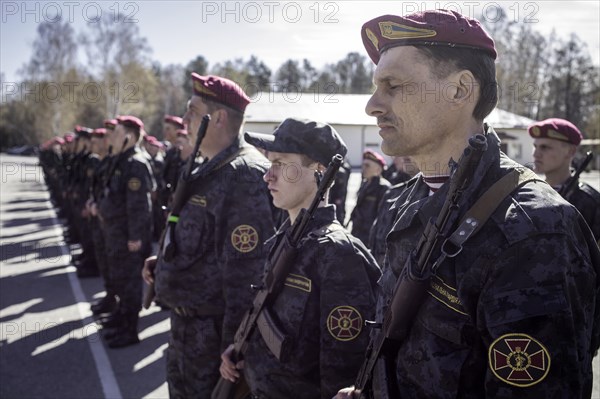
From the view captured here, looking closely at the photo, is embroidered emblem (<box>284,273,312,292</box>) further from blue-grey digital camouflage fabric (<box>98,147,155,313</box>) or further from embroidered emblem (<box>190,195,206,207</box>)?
blue-grey digital camouflage fabric (<box>98,147,155,313</box>)

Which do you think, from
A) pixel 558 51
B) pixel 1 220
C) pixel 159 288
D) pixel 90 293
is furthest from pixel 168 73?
pixel 159 288

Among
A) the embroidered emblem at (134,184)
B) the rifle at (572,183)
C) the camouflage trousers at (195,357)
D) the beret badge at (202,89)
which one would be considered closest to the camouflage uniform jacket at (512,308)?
the camouflage trousers at (195,357)

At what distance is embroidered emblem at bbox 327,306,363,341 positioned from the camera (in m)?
1.96

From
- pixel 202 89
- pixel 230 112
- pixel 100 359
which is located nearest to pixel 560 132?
pixel 230 112

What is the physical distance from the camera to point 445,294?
1.25 m

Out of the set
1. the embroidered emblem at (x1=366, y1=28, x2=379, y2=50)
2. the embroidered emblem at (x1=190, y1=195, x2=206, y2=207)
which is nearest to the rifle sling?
the embroidered emblem at (x1=366, y1=28, x2=379, y2=50)

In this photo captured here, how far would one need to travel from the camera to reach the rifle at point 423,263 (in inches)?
47.9

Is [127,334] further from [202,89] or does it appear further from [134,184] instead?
[202,89]

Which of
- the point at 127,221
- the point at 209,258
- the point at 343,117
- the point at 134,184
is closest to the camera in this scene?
the point at 209,258

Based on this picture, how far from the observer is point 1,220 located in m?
14.0

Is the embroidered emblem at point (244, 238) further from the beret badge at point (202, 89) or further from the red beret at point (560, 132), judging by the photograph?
the red beret at point (560, 132)

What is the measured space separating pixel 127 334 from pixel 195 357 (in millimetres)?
2430

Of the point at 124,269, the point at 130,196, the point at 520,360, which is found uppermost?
the point at 520,360

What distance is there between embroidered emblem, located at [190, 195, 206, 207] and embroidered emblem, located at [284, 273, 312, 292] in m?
1.01
